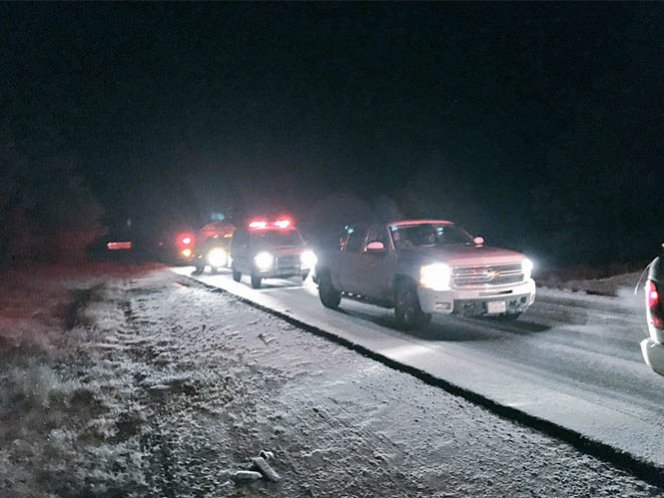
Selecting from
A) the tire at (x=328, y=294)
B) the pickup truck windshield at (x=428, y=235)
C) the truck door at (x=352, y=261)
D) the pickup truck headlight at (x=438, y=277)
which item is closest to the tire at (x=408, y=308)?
the pickup truck headlight at (x=438, y=277)

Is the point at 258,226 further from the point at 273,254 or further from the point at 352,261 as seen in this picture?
the point at 352,261

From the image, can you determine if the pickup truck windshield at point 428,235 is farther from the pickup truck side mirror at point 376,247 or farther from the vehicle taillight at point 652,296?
the vehicle taillight at point 652,296

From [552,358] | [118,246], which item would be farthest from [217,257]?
[552,358]

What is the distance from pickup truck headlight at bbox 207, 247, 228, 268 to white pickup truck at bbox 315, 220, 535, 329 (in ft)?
44.7

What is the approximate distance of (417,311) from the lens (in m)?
11.7

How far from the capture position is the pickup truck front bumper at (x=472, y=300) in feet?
Answer: 36.7

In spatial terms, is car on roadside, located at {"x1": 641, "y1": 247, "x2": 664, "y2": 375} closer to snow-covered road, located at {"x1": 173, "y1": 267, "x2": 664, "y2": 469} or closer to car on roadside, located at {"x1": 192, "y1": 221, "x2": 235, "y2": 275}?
snow-covered road, located at {"x1": 173, "y1": 267, "x2": 664, "y2": 469}

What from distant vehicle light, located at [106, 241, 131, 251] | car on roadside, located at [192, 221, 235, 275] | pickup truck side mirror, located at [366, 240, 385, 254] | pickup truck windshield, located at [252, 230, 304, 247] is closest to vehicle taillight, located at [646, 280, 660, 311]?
pickup truck side mirror, located at [366, 240, 385, 254]

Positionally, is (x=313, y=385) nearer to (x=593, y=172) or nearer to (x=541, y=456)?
(x=541, y=456)

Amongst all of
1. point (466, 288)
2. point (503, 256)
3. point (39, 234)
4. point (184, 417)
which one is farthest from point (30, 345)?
point (39, 234)

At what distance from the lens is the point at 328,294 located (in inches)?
603

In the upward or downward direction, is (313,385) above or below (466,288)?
below

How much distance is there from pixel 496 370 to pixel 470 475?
11.0ft

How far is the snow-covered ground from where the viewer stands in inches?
203
